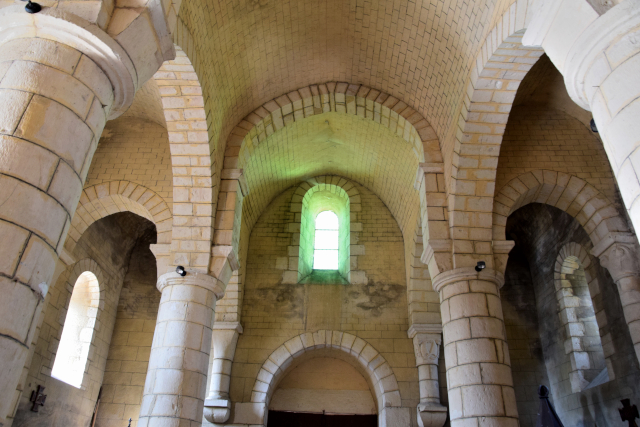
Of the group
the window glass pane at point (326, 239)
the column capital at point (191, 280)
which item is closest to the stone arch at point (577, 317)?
the window glass pane at point (326, 239)

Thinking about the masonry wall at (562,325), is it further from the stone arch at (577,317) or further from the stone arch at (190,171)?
the stone arch at (190,171)

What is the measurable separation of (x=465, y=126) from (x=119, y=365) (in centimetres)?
733

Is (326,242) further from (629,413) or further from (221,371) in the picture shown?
(629,413)

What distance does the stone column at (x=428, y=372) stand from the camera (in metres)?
7.54

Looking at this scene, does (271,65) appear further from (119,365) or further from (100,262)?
(119,365)

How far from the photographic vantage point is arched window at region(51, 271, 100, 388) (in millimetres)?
8234

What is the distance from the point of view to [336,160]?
9.53 m

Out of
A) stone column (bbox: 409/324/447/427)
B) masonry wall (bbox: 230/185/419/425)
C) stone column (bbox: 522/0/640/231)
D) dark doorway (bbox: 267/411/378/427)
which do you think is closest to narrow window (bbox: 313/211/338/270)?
masonry wall (bbox: 230/185/419/425)

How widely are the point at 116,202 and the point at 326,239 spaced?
448cm

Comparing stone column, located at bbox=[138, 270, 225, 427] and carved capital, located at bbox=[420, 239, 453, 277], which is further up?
carved capital, located at bbox=[420, 239, 453, 277]

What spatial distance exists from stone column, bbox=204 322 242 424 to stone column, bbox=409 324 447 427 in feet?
9.98

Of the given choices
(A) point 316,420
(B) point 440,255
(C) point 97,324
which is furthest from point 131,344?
(B) point 440,255

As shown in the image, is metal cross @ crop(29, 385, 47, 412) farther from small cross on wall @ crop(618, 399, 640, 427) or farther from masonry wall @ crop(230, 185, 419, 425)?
small cross on wall @ crop(618, 399, 640, 427)

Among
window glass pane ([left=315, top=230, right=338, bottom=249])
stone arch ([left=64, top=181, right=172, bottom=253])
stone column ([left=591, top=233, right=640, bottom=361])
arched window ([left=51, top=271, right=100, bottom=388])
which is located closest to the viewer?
stone column ([left=591, top=233, right=640, bottom=361])
